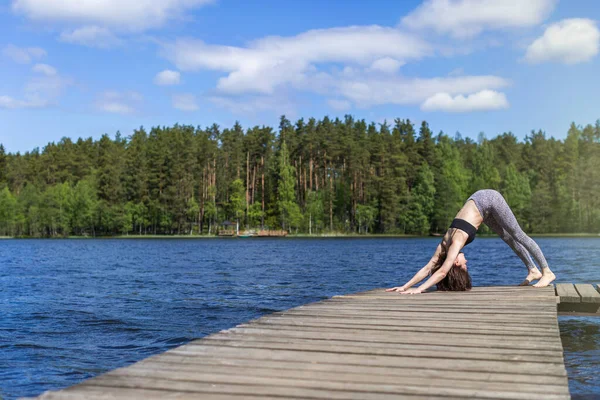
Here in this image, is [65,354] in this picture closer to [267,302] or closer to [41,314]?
[41,314]

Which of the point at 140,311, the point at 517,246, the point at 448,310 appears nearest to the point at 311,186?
the point at 140,311

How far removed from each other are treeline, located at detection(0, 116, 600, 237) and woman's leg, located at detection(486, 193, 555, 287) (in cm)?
7978

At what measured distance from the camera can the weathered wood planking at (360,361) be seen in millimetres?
3457

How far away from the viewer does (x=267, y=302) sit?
50.9 ft

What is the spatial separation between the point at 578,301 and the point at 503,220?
1683 millimetres

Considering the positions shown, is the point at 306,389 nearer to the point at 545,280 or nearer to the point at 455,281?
the point at 455,281

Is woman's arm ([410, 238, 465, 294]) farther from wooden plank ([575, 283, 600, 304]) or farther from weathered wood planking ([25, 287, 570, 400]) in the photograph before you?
wooden plank ([575, 283, 600, 304])

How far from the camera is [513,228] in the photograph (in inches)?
372

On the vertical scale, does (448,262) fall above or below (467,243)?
below

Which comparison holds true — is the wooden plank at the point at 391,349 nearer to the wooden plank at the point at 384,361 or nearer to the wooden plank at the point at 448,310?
the wooden plank at the point at 384,361

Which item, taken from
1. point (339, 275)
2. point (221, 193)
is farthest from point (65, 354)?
point (221, 193)

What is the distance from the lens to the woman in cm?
842

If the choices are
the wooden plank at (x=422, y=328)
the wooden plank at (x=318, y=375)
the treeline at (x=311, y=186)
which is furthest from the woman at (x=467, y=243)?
the treeline at (x=311, y=186)

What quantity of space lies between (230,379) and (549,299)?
5.78 m
